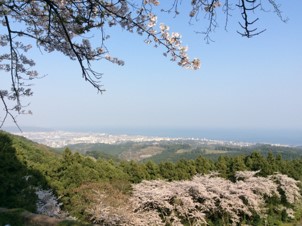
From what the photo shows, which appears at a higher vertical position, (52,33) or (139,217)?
(52,33)

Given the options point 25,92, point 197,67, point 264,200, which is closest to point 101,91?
point 197,67

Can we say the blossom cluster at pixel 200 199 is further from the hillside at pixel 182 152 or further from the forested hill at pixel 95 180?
the hillside at pixel 182 152

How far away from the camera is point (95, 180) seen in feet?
39.4

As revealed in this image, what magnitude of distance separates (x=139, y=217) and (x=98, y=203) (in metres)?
1.49

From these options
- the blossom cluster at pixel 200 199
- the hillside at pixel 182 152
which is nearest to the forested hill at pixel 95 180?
the blossom cluster at pixel 200 199

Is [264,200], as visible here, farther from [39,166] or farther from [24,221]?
[24,221]

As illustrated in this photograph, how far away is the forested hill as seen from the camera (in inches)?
393

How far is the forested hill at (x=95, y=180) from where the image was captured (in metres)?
9.98

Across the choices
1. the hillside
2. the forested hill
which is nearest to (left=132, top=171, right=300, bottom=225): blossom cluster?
the forested hill

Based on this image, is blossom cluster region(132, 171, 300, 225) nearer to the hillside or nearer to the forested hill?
the forested hill

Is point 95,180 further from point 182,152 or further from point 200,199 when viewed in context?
point 182,152

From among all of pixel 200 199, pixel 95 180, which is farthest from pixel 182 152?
pixel 95 180

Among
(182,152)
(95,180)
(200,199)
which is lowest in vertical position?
(182,152)

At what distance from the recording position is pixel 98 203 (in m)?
10.3
